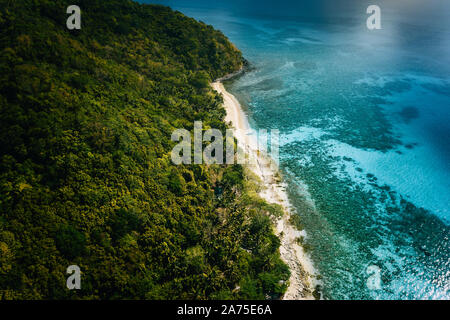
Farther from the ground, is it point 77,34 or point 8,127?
point 77,34

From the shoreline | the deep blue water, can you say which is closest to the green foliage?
the shoreline

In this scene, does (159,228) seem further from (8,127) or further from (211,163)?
(8,127)

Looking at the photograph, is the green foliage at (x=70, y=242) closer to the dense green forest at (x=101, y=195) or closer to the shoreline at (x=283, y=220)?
the dense green forest at (x=101, y=195)

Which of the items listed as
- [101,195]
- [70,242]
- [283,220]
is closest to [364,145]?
[283,220]

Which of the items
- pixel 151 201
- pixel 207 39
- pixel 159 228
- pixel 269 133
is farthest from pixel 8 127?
pixel 207 39

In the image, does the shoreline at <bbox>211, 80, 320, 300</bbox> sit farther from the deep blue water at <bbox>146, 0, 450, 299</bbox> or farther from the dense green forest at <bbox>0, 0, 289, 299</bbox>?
the dense green forest at <bbox>0, 0, 289, 299</bbox>
